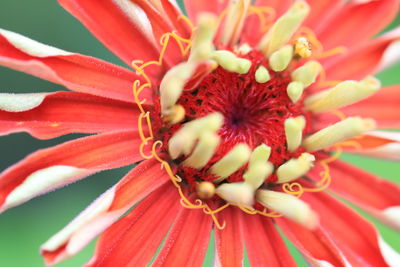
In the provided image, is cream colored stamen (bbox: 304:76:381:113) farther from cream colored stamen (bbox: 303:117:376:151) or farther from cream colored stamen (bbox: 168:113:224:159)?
cream colored stamen (bbox: 168:113:224:159)

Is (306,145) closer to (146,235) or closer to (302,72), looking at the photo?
(302,72)

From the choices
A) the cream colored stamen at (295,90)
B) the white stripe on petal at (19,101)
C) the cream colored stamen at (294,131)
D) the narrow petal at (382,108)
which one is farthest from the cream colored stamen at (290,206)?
the white stripe on petal at (19,101)

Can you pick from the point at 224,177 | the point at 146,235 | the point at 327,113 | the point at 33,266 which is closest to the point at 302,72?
the point at 327,113

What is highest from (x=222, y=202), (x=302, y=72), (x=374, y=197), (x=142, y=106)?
(x=142, y=106)

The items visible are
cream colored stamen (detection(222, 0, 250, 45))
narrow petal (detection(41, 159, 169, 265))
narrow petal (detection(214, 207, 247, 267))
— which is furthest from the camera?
cream colored stamen (detection(222, 0, 250, 45))

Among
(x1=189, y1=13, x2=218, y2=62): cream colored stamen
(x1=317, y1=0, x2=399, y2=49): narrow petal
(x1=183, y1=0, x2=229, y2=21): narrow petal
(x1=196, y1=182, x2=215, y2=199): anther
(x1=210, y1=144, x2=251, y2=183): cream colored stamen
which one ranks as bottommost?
(x1=196, y1=182, x2=215, y2=199): anther

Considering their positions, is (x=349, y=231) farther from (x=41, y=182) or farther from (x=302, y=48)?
(x=41, y=182)

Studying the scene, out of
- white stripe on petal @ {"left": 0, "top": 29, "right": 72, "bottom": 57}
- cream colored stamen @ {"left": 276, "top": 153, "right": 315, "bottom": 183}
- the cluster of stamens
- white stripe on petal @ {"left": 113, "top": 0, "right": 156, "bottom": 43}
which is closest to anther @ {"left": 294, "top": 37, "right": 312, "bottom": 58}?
the cluster of stamens
